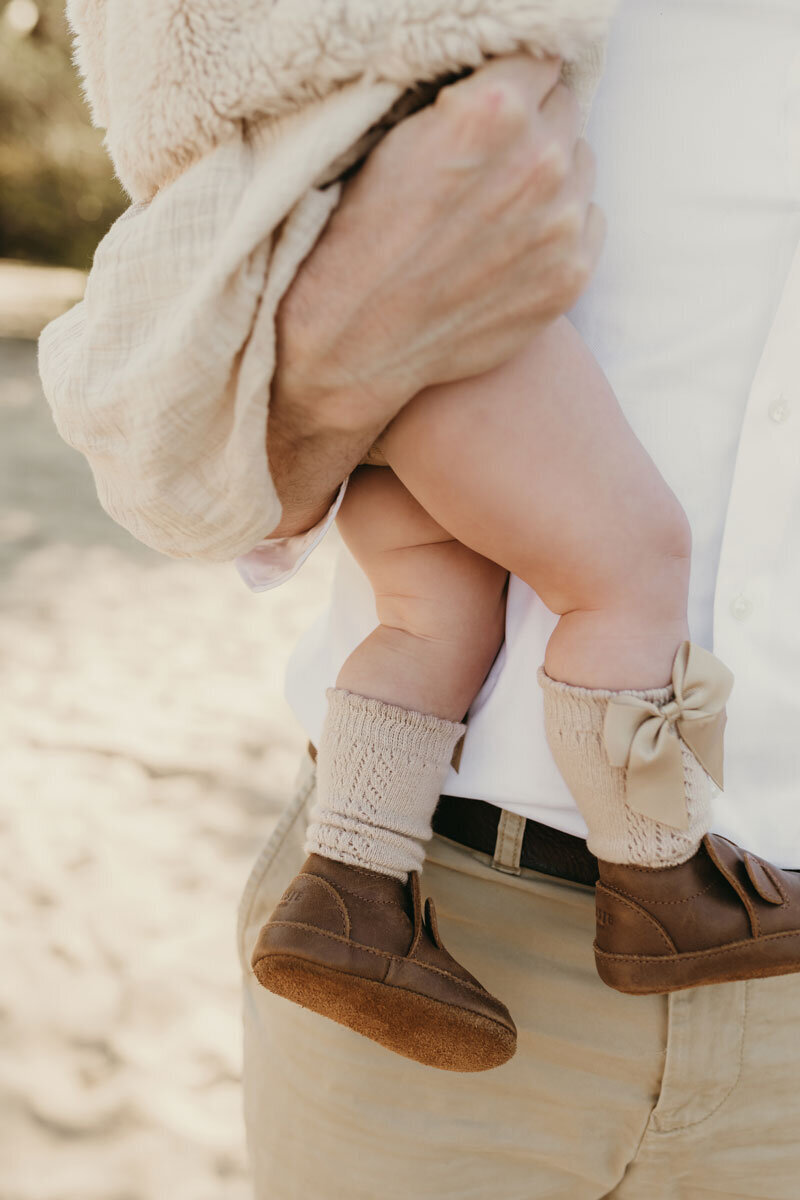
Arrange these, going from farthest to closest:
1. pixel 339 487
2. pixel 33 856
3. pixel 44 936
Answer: pixel 33 856, pixel 44 936, pixel 339 487

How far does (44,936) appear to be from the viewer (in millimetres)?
2541

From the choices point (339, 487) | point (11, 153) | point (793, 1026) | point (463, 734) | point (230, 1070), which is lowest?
point (230, 1070)

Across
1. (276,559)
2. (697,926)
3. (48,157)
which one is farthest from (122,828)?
(48,157)

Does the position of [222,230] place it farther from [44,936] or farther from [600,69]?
[44,936]

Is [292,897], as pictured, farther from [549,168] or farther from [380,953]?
[549,168]

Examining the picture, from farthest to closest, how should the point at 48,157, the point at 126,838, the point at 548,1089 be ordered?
the point at 48,157 → the point at 126,838 → the point at 548,1089

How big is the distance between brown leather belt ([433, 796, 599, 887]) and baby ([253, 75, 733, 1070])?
0.09m

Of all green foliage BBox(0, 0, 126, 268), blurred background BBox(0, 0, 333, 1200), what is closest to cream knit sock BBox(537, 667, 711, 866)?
blurred background BBox(0, 0, 333, 1200)

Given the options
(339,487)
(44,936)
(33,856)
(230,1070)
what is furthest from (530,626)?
(33,856)

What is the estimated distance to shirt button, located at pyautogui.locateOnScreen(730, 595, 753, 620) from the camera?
83 centimetres

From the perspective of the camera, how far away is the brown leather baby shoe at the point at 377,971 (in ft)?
2.48

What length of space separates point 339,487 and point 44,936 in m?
2.09

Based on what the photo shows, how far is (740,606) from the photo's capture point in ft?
2.73

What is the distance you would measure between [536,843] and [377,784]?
0.58ft
